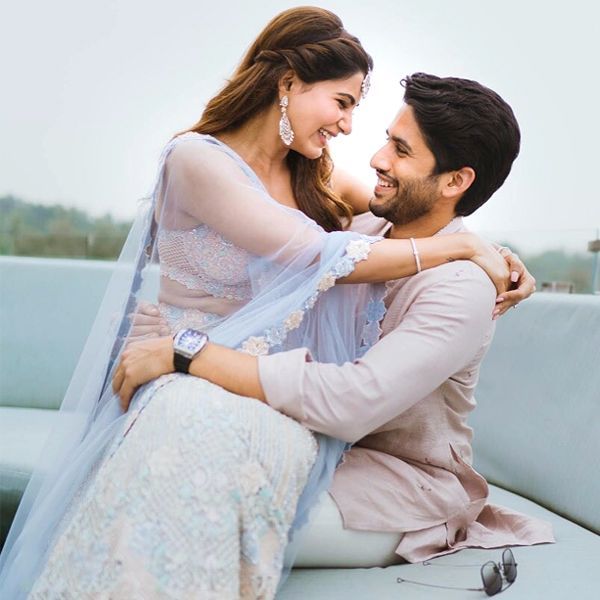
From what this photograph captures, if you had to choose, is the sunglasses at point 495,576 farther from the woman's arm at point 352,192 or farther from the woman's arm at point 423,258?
the woman's arm at point 352,192

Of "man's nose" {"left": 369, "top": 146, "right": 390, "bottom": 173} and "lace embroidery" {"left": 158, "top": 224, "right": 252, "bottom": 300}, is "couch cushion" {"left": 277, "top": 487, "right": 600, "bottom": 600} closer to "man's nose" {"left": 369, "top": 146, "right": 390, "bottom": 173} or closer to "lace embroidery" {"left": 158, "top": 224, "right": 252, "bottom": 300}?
"lace embroidery" {"left": 158, "top": 224, "right": 252, "bottom": 300}

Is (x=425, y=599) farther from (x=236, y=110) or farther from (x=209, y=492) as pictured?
(x=236, y=110)

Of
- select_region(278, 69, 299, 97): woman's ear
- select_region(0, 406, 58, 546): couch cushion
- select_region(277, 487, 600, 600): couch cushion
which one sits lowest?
select_region(0, 406, 58, 546): couch cushion

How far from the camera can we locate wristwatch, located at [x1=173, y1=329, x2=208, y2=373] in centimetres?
139

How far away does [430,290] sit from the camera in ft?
4.93

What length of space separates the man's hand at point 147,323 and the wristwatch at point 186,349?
0.28 metres

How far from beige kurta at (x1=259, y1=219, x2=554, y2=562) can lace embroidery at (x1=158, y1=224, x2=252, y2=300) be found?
29 centimetres

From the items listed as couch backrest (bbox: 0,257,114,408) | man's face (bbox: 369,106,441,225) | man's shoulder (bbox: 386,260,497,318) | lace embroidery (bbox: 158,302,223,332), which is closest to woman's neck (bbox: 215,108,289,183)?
man's face (bbox: 369,106,441,225)

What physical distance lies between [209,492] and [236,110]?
35.5 inches

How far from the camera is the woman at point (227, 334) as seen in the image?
4.03ft

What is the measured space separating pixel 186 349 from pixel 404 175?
61 centimetres

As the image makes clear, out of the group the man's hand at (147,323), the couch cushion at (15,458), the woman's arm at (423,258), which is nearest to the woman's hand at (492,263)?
the woman's arm at (423,258)

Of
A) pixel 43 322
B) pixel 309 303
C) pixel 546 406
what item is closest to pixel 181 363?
pixel 309 303

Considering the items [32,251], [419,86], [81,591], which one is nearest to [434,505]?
[81,591]
